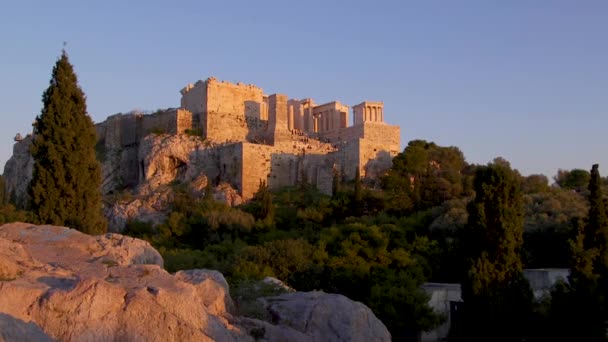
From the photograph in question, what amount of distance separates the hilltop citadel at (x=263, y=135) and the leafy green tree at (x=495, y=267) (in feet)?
85.7

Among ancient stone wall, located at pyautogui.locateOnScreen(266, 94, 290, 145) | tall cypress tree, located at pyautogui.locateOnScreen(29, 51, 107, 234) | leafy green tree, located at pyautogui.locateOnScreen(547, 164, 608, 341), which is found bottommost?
leafy green tree, located at pyautogui.locateOnScreen(547, 164, 608, 341)

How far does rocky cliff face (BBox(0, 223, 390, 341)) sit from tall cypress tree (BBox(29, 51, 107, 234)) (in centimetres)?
505

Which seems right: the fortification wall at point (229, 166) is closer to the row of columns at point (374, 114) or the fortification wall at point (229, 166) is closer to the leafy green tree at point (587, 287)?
the row of columns at point (374, 114)

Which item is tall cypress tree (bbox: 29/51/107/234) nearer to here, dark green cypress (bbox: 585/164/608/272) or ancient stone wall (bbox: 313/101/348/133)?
dark green cypress (bbox: 585/164/608/272)

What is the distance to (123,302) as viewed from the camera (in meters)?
8.95

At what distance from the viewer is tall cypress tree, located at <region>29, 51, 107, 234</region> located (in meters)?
17.5

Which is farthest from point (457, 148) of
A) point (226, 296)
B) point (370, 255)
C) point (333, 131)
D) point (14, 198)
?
point (226, 296)

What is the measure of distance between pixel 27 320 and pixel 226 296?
3.11 meters

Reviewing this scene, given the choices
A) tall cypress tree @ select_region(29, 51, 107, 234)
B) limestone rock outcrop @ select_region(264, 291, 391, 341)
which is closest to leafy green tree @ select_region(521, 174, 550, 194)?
tall cypress tree @ select_region(29, 51, 107, 234)

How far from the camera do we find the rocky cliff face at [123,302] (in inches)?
338

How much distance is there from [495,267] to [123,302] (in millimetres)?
12434

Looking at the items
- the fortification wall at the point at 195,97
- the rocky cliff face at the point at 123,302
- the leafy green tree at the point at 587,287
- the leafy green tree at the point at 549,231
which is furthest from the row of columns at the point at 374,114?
the rocky cliff face at the point at 123,302

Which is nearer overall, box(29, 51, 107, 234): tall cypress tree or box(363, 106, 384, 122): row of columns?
box(29, 51, 107, 234): tall cypress tree

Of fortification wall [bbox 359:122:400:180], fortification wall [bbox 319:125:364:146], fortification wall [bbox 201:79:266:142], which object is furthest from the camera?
fortification wall [bbox 319:125:364:146]
